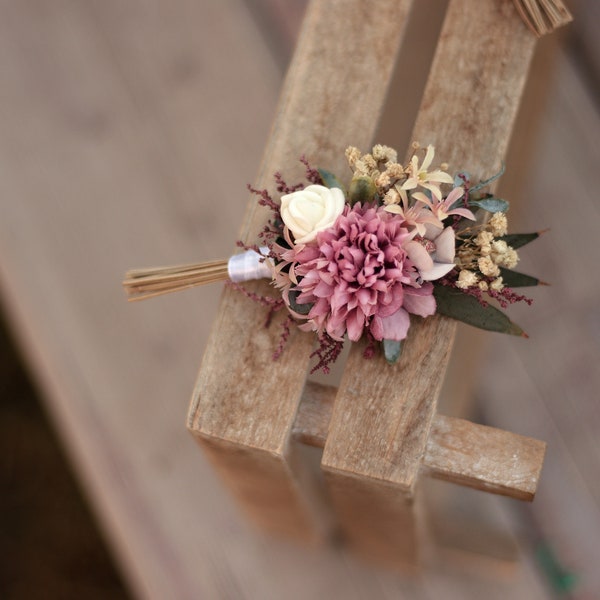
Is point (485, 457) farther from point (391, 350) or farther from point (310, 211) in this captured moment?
point (310, 211)

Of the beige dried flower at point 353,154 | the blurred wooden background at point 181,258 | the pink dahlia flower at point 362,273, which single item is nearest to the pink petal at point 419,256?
the pink dahlia flower at point 362,273

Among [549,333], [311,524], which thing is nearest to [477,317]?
[311,524]

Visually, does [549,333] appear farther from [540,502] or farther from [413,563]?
[413,563]

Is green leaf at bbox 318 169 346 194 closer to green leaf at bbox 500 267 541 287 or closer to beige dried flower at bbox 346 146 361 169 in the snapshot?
beige dried flower at bbox 346 146 361 169

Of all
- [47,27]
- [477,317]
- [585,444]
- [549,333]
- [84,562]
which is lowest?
[84,562]

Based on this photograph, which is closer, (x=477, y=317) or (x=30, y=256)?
(x=477, y=317)

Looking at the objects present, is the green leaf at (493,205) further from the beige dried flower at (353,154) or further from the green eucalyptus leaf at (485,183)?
the beige dried flower at (353,154)

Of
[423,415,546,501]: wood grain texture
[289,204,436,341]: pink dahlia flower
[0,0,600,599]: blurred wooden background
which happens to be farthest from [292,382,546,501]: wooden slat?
[0,0,600,599]: blurred wooden background
